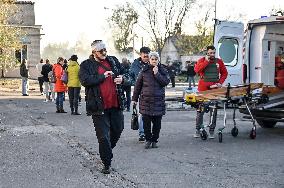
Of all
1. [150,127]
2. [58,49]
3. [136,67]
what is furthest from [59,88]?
[58,49]

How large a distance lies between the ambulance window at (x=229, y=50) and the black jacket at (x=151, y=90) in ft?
18.1

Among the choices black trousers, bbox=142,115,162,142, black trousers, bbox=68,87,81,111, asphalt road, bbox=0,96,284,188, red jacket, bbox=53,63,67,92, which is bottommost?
asphalt road, bbox=0,96,284,188

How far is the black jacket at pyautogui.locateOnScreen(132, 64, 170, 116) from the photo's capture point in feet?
30.6

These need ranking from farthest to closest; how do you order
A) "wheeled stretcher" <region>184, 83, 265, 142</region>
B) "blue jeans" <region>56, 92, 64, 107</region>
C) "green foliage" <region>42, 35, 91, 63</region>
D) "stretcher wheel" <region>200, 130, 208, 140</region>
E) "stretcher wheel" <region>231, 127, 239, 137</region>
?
"green foliage" <region>42, 35, 91, 63</region>, "blue jeans" <region>56, 92, 64, 107</region>, "stretcher wheel" <region>231, 127, 239, 137</region>, "stretcher wheel" <region>200, 130, 208, 140</region>, "wheeled stretcher" <region>184, 83, 265, 142</region>

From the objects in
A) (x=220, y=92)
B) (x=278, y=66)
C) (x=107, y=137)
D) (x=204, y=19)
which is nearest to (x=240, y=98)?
(x=220, y=92)

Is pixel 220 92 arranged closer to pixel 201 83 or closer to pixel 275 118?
pixel 201 83

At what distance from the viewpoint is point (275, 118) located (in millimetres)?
10906

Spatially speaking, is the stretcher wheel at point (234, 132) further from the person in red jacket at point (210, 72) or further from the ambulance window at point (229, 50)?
the ambulance window at point (229, 50)

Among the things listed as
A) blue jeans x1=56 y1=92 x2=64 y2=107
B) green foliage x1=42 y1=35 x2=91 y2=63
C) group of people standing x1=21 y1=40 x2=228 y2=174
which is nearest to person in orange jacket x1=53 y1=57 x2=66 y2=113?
blue jeans x1=56 y1=92 x2=64 y2=107

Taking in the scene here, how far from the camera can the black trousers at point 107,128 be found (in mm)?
7289

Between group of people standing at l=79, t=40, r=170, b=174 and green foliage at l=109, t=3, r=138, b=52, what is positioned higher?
green foliage at l=109, t=3, r=138, b=52

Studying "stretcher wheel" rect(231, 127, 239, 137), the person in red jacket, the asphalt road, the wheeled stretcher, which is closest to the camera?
the asphalt road

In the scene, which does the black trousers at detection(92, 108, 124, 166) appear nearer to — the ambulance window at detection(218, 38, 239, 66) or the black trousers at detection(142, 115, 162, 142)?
the black trousers at detection(142, 115, 162, 142)

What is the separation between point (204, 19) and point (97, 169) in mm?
56196
